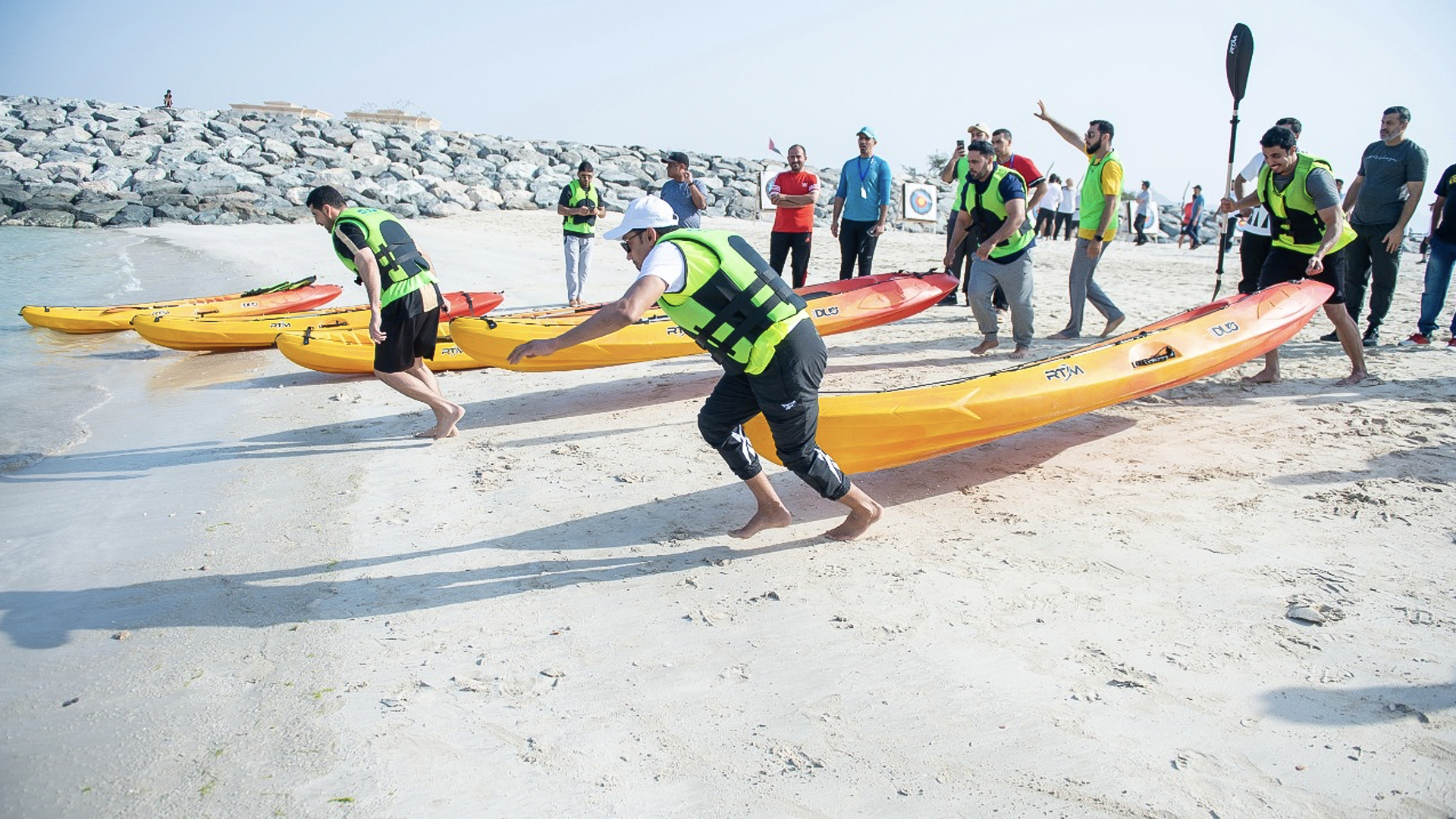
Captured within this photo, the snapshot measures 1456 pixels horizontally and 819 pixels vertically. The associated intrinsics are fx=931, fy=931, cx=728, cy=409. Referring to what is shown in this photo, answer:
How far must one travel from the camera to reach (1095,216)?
25.5ft

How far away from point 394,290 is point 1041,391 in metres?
3.91

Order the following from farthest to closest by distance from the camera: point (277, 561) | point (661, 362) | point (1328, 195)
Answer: point (661, 362)
point (1328, 195)
point (277, 561)

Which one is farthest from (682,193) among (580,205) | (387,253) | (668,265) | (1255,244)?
(668,265)

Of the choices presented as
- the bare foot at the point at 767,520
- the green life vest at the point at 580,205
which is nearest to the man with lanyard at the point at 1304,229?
the bare foot at the point at 767,520

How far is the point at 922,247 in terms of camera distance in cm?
1980

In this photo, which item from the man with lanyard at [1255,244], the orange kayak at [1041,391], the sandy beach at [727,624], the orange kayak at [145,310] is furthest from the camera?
the orange kayak at [145,310]

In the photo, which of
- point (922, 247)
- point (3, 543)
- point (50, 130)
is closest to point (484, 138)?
point (50, 130)

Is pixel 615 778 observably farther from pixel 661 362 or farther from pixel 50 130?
pixel 50 130

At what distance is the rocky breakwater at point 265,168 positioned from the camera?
25.6 meters

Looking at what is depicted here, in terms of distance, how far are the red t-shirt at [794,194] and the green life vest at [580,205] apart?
2.31 metres

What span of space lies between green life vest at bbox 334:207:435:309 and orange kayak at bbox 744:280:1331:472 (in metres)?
2.64

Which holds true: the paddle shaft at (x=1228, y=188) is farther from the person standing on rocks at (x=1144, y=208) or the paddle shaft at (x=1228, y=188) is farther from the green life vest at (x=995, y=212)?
the person standing on rocks at (x=1144, y=208)

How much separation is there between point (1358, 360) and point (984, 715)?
519cm

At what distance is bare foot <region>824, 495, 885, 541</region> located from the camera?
4.28m
